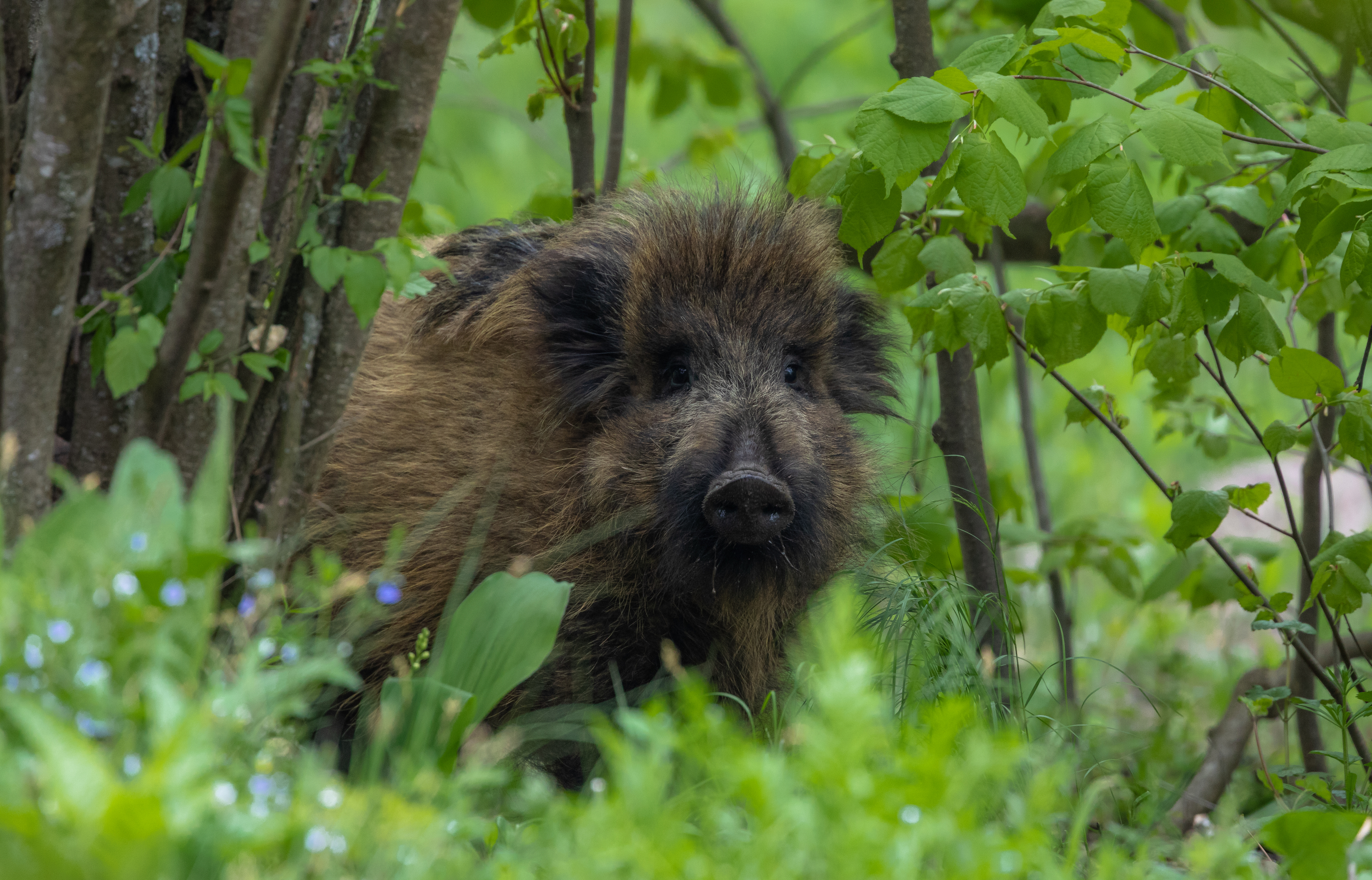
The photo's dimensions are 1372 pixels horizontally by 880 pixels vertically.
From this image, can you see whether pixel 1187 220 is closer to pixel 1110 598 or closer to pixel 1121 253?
pixel 1121 253

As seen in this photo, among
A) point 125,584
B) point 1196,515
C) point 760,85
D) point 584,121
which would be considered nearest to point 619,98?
point 584,121

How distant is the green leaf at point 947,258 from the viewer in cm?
285

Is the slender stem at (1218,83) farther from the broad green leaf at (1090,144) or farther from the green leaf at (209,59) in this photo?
the green leaf at (209,59)

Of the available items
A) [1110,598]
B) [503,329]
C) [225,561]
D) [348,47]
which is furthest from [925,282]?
[1110,598]

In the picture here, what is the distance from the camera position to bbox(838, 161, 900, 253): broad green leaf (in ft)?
8.33

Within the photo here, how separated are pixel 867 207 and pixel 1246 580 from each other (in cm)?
141

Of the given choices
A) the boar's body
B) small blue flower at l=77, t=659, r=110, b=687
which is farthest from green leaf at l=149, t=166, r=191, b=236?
the boar's body

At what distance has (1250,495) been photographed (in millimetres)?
2855

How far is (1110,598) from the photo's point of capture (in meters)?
5.44

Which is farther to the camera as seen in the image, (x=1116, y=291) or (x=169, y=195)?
(x=1116, y=291)

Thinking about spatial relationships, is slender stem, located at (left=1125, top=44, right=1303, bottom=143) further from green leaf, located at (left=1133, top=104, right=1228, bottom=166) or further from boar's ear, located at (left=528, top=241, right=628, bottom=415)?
boar's ear, located at (left=528, top=241, right=628, bottom=415)

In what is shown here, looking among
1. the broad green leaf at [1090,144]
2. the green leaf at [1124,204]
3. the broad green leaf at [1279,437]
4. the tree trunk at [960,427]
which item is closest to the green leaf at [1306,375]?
the broad green leaf at [1279,437]

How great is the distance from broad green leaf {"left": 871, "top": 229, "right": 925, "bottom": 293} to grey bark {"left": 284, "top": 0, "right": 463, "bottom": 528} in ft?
3.62

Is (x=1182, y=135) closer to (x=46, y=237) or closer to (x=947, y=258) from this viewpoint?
(x=947, y=258)
